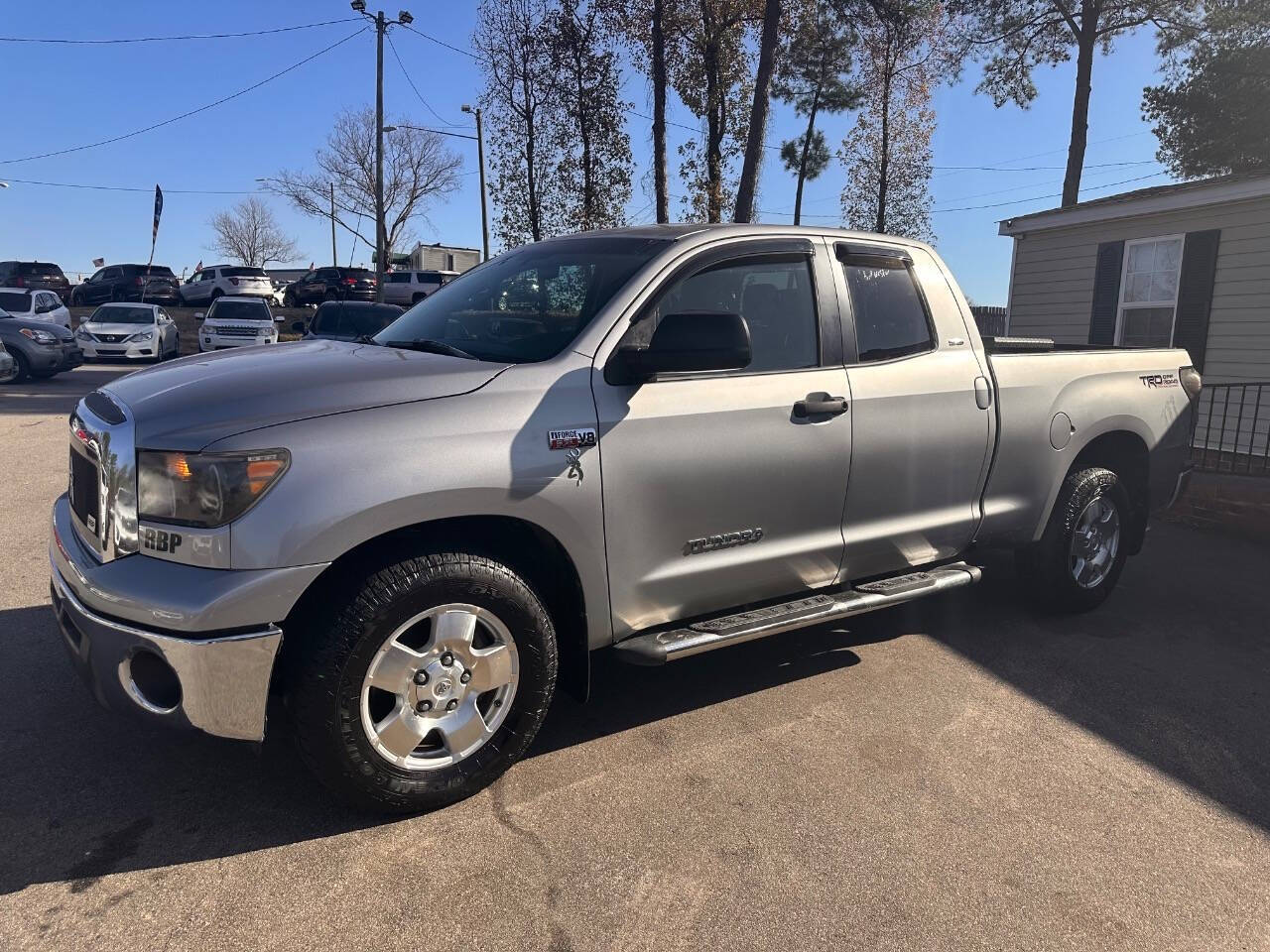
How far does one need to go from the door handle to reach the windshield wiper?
1299mm

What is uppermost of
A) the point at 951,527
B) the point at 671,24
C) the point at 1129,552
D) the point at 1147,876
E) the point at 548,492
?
the point at 671,24

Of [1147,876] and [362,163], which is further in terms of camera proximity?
[362,163]

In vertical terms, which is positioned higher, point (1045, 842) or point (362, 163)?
point (362, 163)

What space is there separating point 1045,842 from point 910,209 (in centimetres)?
3050

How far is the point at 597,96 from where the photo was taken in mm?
22484

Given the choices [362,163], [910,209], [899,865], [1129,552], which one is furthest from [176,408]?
[362,163]

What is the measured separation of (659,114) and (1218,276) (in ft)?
39.7

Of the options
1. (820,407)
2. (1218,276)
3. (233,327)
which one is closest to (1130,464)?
(820,407)

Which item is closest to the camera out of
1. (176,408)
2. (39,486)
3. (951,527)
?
(176,408)

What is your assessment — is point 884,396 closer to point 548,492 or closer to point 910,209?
point 548,492

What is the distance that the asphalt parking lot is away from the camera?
2.53m

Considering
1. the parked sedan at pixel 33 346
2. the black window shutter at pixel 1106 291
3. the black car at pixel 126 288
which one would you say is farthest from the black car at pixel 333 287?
the black window shutter at pixel 1106 291

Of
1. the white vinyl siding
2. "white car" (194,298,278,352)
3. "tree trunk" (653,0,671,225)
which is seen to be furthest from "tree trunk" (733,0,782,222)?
"white car" (194,298,278,352)

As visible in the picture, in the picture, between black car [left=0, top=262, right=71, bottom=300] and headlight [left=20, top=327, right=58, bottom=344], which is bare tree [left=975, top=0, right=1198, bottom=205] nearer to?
headlight [left=20, top=327, right=58, bottom=344]
